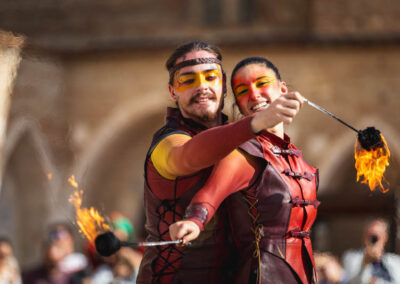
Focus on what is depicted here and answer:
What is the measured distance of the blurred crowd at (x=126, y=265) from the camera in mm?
5293

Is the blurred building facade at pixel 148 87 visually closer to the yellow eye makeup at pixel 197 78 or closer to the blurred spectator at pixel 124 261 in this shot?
the blurred spectator at pixel 124 261

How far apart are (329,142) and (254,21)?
9.76ft

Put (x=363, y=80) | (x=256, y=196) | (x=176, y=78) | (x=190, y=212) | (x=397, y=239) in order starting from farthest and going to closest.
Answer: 1. (x=363, y=80)
2. (x=397, y=239)
3. (x=176, y=78)
4. (x=256, y=196)
5. (x=190, y=212)

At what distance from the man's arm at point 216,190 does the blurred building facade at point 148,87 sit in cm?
810

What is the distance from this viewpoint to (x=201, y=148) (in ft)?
7.84

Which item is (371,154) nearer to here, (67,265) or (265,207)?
(265,207)

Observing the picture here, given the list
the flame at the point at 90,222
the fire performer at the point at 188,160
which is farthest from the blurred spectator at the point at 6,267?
the fire performer at the point at 188,160

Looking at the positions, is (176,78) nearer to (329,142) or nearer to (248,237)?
(248,237)

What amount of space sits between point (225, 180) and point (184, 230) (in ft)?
0.94

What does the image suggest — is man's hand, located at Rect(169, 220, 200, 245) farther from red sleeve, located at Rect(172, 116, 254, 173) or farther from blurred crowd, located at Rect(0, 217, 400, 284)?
blurred crowd, located at Rect(0, 217, 400, 284)

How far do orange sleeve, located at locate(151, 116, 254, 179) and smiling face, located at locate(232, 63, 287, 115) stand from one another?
0.34 m

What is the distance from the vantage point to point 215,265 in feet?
8.70

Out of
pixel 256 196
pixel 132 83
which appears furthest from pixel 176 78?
pixel 132 83

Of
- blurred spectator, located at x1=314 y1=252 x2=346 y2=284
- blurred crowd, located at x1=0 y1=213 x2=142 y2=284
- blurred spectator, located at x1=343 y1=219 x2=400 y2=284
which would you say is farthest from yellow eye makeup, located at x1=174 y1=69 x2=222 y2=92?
blurred spectator, located at x1=314 y1=252 x2=346 y2=284
